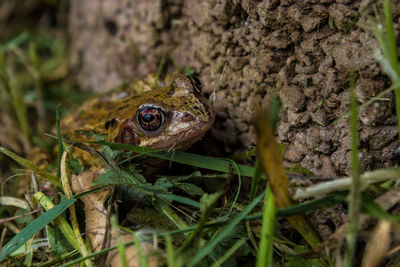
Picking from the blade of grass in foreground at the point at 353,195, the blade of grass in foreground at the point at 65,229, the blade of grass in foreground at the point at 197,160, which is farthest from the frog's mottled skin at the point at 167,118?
the blade of grass in foreground at the point at 353,195

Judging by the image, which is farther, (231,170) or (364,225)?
(231,170)

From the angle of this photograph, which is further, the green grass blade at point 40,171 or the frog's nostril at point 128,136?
the frog's nostril at point 128,136

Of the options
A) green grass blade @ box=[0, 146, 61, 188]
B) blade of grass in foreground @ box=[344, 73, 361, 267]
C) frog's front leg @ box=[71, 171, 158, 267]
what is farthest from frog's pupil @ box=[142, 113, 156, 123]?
blade of grass in foreground @ box=[344, 73, 361, 267]

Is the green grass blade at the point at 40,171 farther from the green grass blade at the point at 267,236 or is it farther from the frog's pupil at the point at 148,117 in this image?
the green grass blade at the point at 267,236

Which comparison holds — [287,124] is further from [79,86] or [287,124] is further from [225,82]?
[79,86]

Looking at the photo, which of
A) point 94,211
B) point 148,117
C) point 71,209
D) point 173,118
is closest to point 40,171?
point 71,209

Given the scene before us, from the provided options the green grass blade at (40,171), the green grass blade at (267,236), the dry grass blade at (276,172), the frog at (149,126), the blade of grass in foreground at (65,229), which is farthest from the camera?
the green grass blade at (40,171)

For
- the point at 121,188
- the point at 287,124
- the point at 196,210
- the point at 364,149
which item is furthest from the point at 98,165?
the point at 364,149

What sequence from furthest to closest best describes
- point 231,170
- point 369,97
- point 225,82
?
point 225,82, point 231,170, point 369,97

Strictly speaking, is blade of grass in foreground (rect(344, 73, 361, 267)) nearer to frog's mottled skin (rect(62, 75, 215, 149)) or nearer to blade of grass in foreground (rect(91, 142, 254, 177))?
blade of grass in foreground (rect(91, 142, 254, 177))
